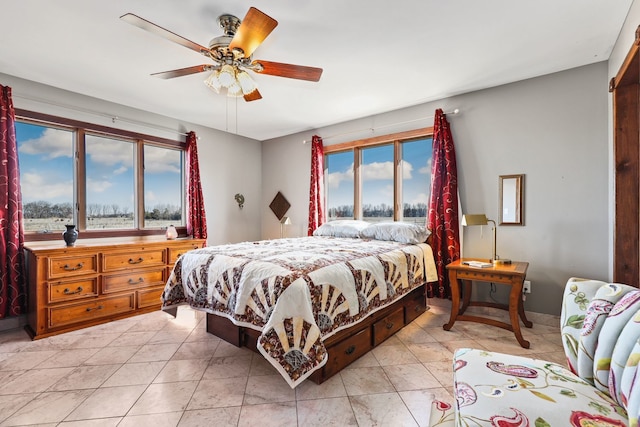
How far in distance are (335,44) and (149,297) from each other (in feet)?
11.2

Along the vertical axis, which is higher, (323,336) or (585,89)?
(585,89)

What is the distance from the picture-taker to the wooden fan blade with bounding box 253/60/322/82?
2.18m

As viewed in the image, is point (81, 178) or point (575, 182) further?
point (81, 178)

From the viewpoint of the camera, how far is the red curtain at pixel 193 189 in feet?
14.0

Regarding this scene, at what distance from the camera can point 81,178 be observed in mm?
3428

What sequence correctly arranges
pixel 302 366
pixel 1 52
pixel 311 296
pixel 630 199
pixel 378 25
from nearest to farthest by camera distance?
1. pixel 302 366
2. pixel 311 296
3. pixel 378 25
4. pixel 630 199
5. pixel 1 52

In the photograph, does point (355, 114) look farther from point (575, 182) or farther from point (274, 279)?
point (274, 279)

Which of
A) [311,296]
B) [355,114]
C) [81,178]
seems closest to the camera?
[311,296]

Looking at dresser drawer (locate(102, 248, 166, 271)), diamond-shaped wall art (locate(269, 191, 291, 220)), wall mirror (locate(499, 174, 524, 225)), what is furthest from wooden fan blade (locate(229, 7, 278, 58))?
diamond-shaped wall art (locate(269, 191, 291, 220))

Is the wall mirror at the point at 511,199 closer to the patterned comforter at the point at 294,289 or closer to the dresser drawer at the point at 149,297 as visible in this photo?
the patterned comforter at the point at 294,289

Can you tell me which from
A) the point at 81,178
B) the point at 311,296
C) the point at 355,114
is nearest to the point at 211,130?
the point at 81,178

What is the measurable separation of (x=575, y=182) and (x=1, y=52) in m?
5.37

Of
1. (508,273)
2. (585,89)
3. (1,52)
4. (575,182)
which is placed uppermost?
(1,52)

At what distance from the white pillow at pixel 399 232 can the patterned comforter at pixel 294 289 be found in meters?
0.31
